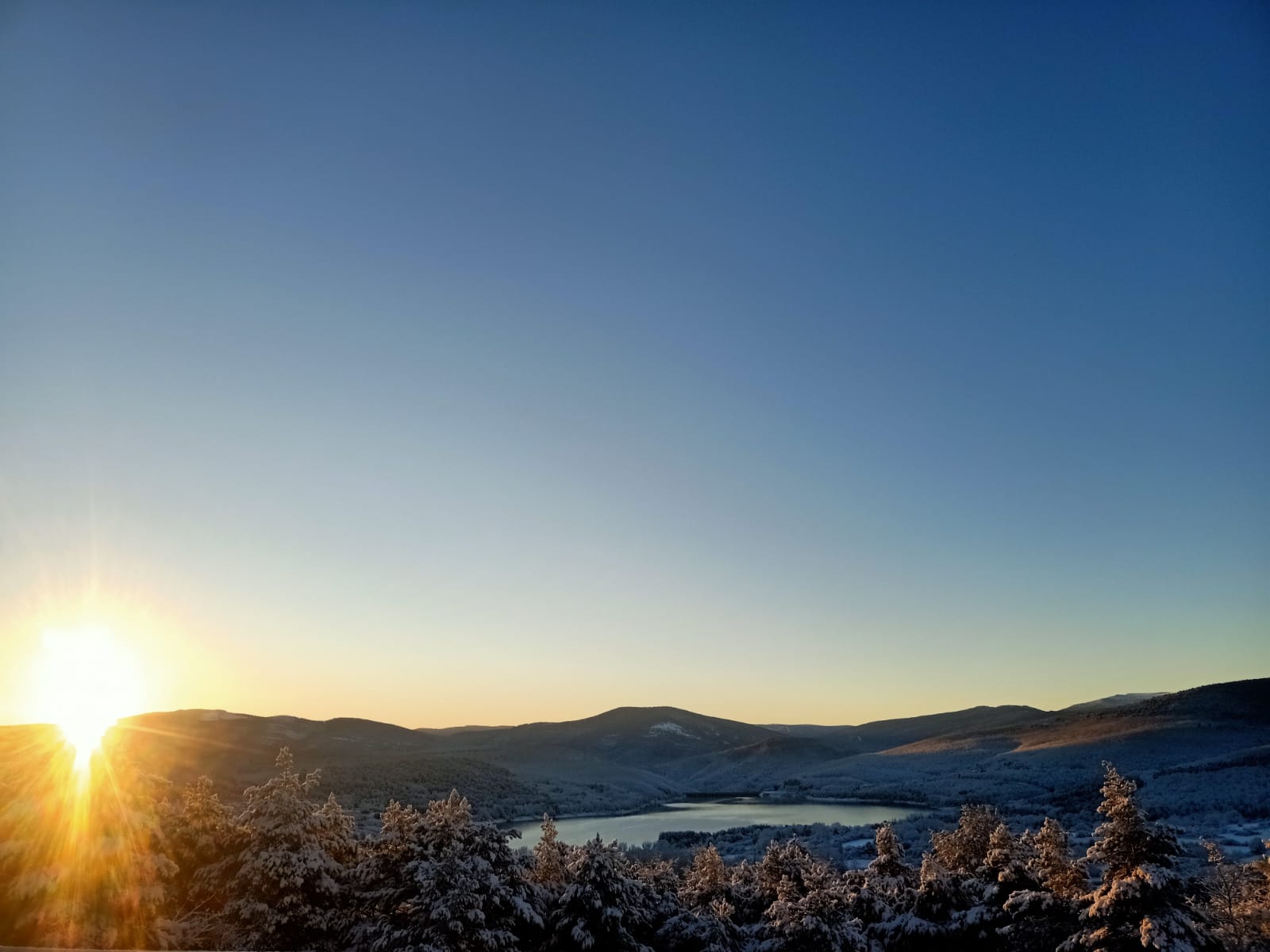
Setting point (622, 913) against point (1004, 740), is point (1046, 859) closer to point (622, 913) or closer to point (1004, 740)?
point (622, 913)

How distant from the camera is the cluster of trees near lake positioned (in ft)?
39.7

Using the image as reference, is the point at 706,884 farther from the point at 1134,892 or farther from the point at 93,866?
the point at 93,866

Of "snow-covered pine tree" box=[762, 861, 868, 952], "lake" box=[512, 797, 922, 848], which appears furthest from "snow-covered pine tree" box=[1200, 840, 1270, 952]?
"lake" box=[512, 797, 922, 848]

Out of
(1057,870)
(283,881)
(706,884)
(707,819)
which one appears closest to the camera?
(283,881)

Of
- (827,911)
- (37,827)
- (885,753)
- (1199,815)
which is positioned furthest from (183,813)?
(885,753)

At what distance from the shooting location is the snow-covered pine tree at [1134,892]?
10923 millimetres

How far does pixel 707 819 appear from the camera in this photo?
101188 mm

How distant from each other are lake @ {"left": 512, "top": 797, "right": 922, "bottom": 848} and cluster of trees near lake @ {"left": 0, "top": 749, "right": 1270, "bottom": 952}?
6328cm

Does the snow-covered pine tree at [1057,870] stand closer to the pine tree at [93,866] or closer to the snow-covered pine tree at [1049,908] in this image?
the snow-covered pine tree at [1049,908]

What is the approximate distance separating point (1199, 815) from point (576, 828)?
215 ft

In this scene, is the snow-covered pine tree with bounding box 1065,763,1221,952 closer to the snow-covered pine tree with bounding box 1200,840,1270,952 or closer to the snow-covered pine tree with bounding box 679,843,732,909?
the snow-covered pine tree with bounding box 1200,840,1270,952

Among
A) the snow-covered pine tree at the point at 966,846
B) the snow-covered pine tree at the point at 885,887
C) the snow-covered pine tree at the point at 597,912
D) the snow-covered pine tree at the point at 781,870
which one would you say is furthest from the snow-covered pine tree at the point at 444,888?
the snow-covered pine tree at the point at 966,846

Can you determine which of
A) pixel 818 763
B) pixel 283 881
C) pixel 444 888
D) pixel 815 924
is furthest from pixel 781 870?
pixel 818 763

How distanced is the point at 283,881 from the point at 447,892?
3.79 metres
